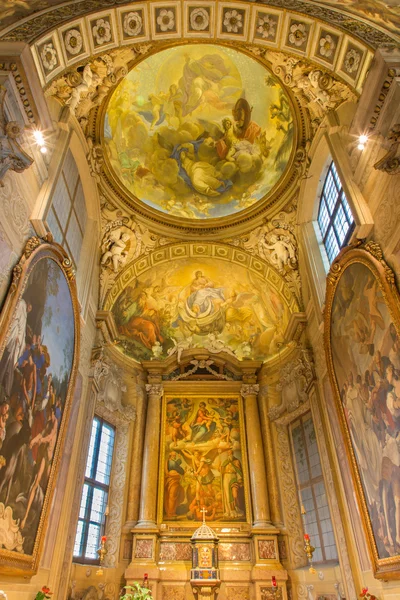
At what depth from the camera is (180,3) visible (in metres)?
9.34

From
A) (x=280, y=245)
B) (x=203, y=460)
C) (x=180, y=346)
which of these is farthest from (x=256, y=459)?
(x=280, y=245)

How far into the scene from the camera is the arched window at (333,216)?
35.1 ft

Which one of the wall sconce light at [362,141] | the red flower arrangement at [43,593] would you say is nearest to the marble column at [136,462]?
the red flower arrangement at [43,593]

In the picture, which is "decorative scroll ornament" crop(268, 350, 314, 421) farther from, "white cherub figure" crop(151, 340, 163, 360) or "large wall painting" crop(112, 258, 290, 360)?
"white cherub figure" crop(151, 340, 163, 360)

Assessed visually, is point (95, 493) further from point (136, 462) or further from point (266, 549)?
point (266, 549)

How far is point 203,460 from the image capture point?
539 inches

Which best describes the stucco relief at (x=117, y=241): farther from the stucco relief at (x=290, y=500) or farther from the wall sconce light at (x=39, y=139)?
the stucco relief at (x=290, y=500)

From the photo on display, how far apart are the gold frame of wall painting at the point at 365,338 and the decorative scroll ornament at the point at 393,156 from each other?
4.93 feet

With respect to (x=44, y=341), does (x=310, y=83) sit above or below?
above

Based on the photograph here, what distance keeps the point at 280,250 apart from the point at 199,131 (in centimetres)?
504

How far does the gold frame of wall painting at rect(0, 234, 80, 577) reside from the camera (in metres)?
6.68

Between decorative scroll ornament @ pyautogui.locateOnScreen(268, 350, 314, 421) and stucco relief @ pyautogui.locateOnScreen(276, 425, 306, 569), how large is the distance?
70 centimetres

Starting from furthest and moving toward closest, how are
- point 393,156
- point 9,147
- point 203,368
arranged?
point 203,368, point 393,156, point 9,147

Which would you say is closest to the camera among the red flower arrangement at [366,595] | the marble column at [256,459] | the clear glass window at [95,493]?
the red flower arrangement at [366,595]
